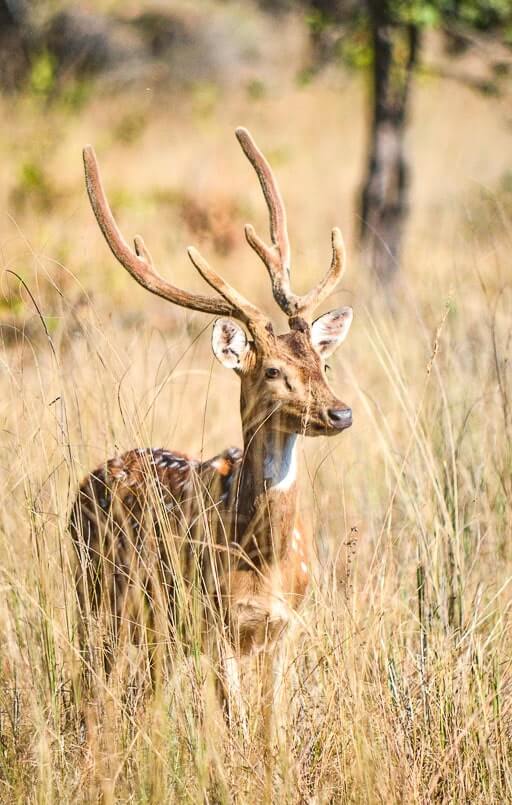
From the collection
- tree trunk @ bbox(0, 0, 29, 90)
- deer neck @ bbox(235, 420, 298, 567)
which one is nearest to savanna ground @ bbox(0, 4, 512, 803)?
deer neck @ bbox(235, 420, 298, 567)

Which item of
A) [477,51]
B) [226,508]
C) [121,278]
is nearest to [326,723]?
[226,508]

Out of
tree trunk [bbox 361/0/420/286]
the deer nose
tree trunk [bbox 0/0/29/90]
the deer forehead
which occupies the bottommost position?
the deer nose

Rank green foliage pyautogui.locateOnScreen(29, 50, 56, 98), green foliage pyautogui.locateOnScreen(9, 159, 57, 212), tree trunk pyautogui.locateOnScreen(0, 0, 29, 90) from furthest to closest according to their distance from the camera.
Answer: tree trunk pyautogui.locateOnScreen(0, 0, 29, 90), green foliage pyautogui.locateOnScreen(29, 50, 56, 98), green foliage pyautogui.locateOnScreen(9, 159, 57, 212)

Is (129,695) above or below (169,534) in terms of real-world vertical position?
below

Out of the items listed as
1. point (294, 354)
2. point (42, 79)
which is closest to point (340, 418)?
point (294, 354)

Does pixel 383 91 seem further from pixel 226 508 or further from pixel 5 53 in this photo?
pixel 5 53

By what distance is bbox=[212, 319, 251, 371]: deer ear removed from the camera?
3486 millimetres

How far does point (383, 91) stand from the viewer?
355 inches

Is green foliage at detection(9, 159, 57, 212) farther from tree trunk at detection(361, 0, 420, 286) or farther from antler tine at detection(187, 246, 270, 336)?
antler tine at detection(187, 246, 270, 336)

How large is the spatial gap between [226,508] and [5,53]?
13564mm

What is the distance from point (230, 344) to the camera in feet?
11.6

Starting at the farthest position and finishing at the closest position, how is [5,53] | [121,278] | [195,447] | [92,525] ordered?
1. [5,53]
2. [121,278]
3. [195,447]
4. [92,525]

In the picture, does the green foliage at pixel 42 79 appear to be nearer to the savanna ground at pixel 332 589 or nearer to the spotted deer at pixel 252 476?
the savanna ground at pixel 332 589

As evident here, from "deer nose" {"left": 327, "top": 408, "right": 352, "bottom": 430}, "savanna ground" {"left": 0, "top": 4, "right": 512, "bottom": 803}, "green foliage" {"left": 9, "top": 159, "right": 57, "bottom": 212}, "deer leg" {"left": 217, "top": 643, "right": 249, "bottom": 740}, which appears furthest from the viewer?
"green foliage" {"left": 9, "top": 159, "right": 57, "bottom": 212}
